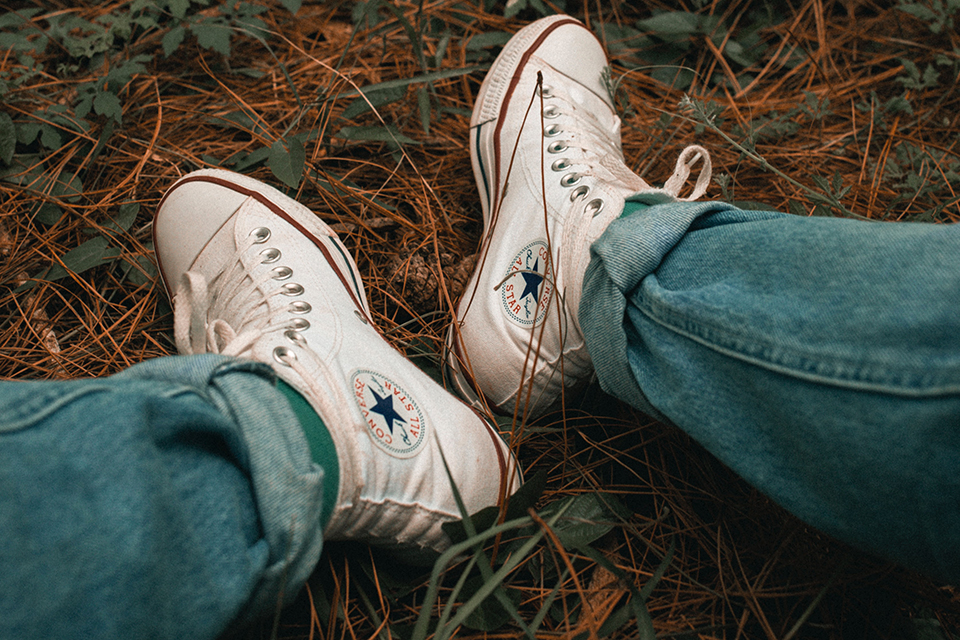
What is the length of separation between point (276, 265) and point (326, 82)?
20.6 inches

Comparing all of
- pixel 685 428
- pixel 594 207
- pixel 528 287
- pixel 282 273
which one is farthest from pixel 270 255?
pixel 685 428

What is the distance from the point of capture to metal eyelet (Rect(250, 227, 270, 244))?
101 centimetres

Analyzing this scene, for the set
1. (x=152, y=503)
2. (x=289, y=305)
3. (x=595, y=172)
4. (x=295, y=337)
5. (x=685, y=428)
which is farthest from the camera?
(x=595, y=172)

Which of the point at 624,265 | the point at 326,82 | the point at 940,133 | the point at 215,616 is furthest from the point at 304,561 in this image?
the point at 940,133

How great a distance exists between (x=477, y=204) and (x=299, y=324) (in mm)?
539

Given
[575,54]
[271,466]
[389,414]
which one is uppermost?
[575,54]

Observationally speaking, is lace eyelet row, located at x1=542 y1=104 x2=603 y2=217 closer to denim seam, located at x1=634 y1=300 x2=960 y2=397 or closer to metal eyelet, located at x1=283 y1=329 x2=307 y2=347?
denim seam, located at x1=634 y1=300 x2=960 y2=397

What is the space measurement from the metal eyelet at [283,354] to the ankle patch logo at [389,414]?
0.09 m

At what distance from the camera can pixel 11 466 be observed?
0.44 metres

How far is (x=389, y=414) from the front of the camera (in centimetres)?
76

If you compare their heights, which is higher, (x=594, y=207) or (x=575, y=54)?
(x=575, y=54)

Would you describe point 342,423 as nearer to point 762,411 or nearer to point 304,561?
point 304,561

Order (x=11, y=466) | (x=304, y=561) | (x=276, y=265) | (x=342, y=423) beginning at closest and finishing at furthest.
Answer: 1. (x=11, y=466)
2. (x=304, y=561)
3. (x=342, y=423)
4. (x=276, y=265)

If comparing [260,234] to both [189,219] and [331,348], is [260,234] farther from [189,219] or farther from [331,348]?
[331,348]
